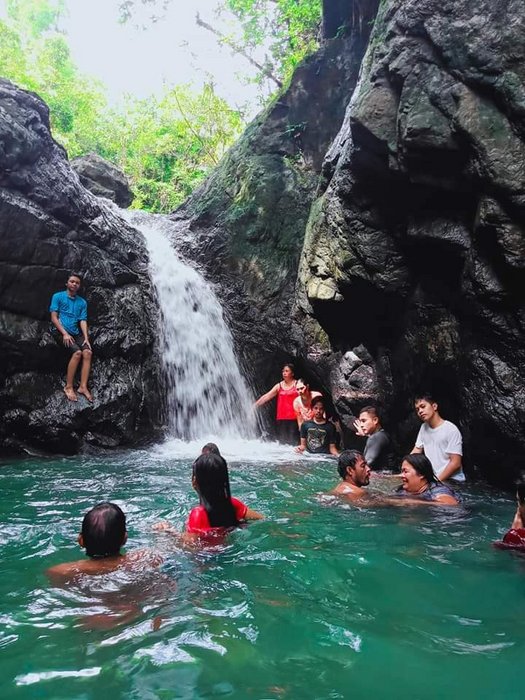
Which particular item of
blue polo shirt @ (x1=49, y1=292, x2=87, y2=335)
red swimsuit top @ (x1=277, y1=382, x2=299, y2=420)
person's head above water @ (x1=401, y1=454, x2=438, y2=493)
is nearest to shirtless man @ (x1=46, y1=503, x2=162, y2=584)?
person's head above water @ (x1=401, y1=454, x2=438, y2=493)

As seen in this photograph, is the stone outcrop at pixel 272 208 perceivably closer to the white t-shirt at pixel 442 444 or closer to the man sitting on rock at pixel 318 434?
the man sitting on rock at pixel 318 434

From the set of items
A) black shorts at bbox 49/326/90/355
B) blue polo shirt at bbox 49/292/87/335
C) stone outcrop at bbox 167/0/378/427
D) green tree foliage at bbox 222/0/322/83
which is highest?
green tree foliage at bbox 222/0/322/83

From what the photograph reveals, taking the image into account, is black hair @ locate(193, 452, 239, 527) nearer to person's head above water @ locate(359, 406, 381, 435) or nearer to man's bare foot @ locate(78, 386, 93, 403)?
person's head above water @ locate(359, 406, 381, 435)

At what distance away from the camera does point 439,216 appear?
7406 mm

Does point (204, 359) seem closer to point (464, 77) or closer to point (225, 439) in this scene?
point (225, 439)

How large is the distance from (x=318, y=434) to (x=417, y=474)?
13.4 ft

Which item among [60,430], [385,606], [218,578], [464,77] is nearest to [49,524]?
[218,578]

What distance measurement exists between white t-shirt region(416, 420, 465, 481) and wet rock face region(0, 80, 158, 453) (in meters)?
5.69

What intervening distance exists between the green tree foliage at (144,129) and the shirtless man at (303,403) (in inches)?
642

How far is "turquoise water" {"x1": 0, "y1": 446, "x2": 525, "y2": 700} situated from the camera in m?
2.29

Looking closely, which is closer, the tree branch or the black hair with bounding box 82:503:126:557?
the black hair with bounding box 82:503:126:557

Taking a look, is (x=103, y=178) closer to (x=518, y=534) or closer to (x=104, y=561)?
(x=104, y=561)

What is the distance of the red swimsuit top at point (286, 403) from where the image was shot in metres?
10.4

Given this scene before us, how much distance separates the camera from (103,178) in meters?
17.7
